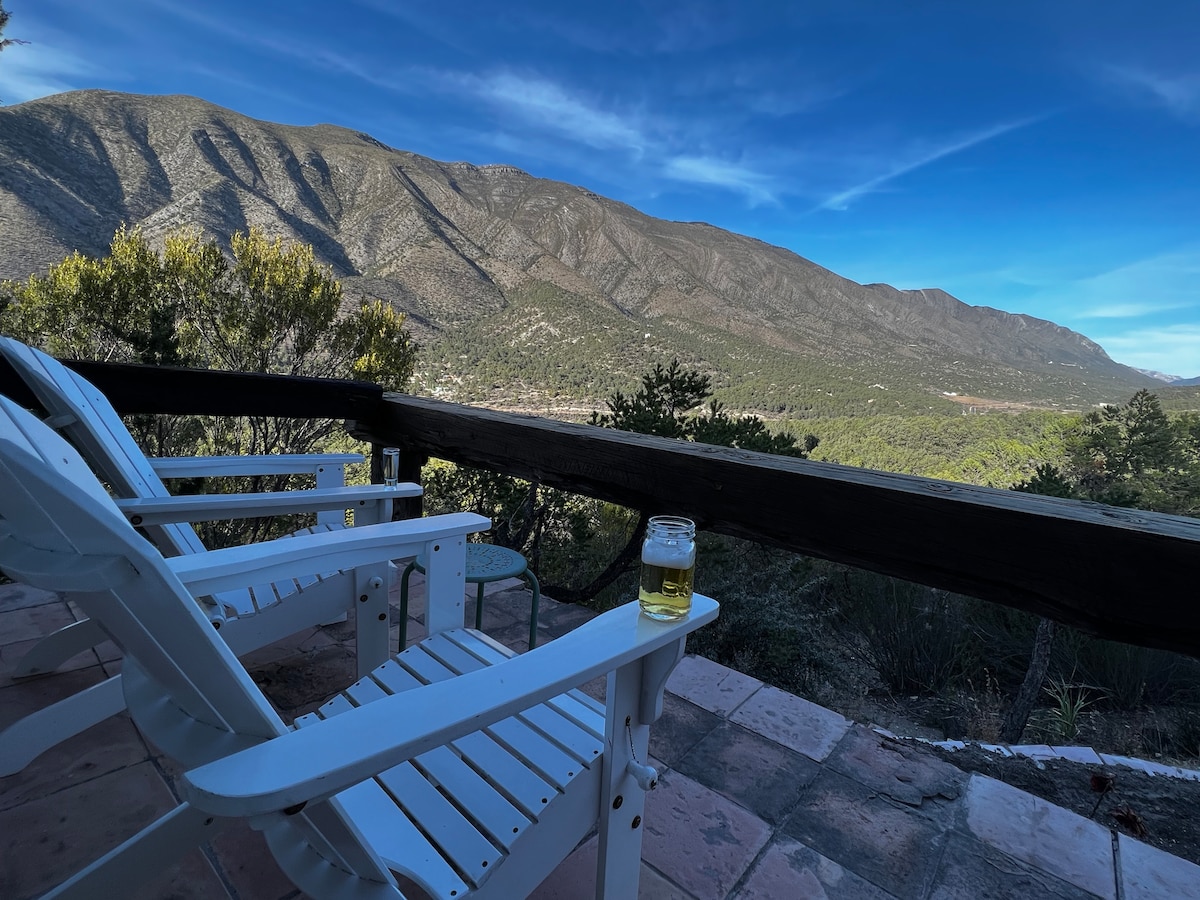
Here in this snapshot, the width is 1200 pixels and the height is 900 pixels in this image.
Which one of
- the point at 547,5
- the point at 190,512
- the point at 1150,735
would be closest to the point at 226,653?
the point at 190,512

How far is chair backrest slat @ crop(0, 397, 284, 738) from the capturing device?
50 centimetres

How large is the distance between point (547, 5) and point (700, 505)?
35.4m

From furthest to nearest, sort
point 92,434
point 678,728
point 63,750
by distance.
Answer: point 678,728, point 92,434, point 63,750

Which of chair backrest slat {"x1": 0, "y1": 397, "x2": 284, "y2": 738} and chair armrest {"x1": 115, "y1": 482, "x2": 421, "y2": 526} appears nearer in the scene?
chair backrest slat {"x1": 0, "y1": 397, "x2": 284, "y2": 738}

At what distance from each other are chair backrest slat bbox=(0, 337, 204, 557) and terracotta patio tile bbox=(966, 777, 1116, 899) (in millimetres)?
2019

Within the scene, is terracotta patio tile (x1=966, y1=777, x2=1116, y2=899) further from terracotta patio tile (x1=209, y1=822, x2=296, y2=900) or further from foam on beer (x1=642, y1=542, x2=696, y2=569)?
terracotta patio tile (x1=209, y1=822, x2=296, y2=900)

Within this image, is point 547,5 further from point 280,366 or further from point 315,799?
point 315,799

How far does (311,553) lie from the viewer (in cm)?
120

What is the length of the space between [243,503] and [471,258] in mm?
44007

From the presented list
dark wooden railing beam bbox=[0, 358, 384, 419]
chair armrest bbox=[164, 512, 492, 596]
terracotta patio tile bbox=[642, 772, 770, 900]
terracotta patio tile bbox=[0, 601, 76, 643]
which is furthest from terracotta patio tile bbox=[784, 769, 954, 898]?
terracotta patio tile bbox=[0, 601, 76, 643]

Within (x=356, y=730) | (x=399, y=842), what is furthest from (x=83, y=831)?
(x=356, y=730)

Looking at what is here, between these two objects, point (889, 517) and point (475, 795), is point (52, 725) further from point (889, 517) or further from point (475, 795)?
point (889, 517)

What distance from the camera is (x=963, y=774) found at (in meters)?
1.53

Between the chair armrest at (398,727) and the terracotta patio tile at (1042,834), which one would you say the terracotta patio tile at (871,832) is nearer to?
the terracotta patio tile at (1042,834)
